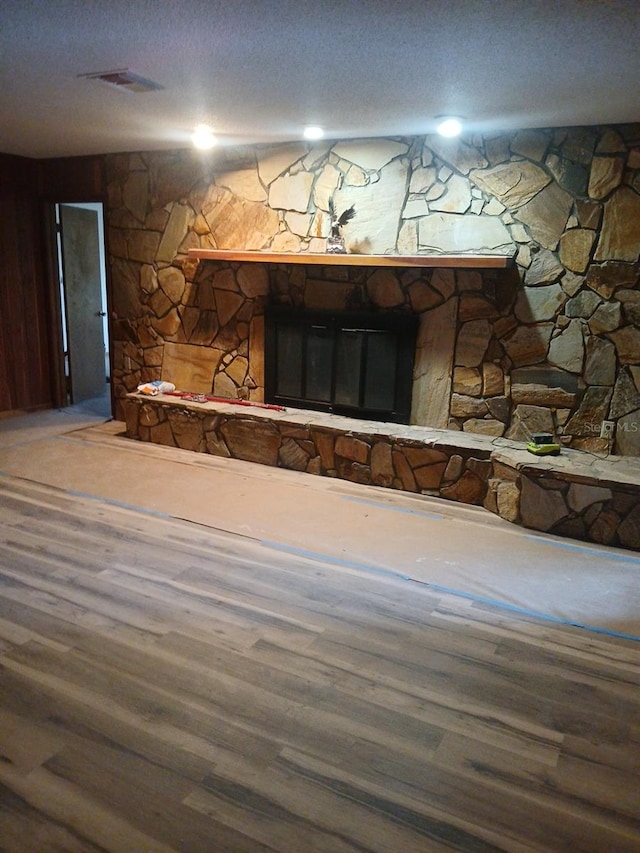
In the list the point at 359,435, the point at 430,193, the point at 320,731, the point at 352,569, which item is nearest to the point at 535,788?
the point at 320,731

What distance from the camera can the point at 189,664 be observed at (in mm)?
2086

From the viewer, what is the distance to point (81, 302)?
5887 millimetres

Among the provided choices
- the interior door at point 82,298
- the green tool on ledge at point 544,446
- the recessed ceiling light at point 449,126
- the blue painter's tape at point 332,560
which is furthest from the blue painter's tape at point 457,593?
the interior door at point 82,298

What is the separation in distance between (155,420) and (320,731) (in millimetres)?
3253

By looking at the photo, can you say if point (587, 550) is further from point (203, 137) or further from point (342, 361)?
point (203, 137)

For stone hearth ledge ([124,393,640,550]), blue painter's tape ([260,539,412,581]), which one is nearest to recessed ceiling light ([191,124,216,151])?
stone hearth ledge ([124,393,640,550])

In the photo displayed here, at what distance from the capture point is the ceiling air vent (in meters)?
2.71

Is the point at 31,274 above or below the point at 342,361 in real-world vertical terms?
above

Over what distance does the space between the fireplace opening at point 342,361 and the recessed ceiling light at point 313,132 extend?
44.9 inches

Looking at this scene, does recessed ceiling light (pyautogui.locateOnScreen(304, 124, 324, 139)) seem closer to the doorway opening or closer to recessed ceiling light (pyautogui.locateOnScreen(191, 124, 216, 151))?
recessed ceiling light (pyautogui.locateOnScreen(191, 124, 216, 151))

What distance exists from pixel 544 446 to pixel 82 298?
4.53 meters

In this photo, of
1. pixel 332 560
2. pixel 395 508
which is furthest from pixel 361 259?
pixel 332 560

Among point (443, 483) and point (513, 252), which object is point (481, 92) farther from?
point (443, 483)

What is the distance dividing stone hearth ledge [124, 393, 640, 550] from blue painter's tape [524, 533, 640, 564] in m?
0.10
